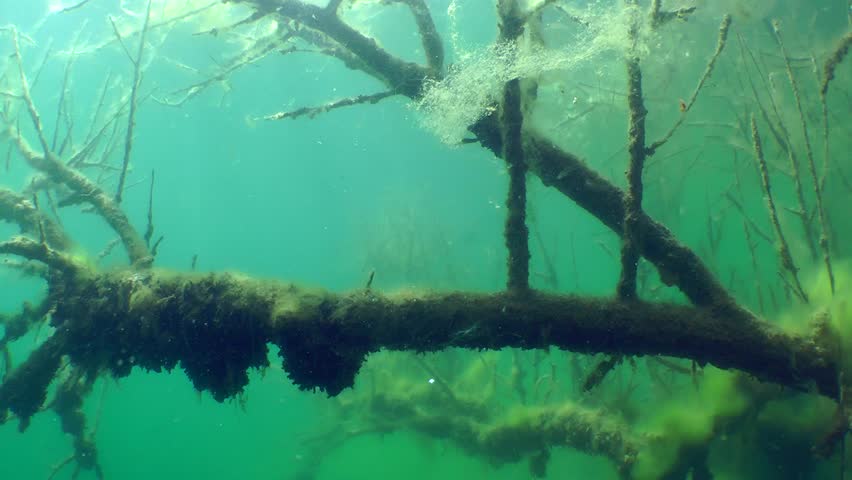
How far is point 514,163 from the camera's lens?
294 centimetres

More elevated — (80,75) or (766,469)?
(80,75)

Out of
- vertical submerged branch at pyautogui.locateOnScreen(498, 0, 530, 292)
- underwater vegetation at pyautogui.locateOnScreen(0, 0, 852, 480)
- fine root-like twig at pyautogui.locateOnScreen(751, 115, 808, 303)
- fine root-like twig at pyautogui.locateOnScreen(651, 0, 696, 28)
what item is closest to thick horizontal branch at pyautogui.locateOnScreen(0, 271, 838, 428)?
underwater vegetation at pyautogui.locateOnScreen(0, 0, 852, 480)

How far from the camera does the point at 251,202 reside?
69062 mm

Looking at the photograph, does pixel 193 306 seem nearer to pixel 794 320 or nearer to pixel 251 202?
pixel 794 320

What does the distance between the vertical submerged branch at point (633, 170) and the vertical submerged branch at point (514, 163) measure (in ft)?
1.98

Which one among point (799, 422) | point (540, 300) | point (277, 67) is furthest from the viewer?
point (277, 67)

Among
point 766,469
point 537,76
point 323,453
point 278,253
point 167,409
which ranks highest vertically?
point 278,253

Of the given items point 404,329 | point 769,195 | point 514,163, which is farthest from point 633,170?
point 404,329

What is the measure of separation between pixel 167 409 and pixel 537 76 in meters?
103

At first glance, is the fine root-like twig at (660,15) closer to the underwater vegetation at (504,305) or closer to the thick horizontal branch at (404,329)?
the underwater vegetation at (504,305)

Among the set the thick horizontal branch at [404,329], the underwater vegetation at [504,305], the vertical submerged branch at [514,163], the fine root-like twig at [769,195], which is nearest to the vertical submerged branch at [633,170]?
the underwater vegetation at [504,305]

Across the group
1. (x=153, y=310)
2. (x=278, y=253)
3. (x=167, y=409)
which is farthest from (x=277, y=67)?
(x=167, y=409)

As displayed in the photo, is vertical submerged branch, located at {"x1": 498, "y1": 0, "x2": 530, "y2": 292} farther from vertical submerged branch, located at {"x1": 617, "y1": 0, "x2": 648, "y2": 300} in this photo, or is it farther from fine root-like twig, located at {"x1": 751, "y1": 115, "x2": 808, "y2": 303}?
fine root-like twig, located at {"x1": 751, "y1": 115, "x2": 808, "y2": 303}

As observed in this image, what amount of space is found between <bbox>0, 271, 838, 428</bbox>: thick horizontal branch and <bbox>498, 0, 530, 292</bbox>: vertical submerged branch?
0.19 meters
